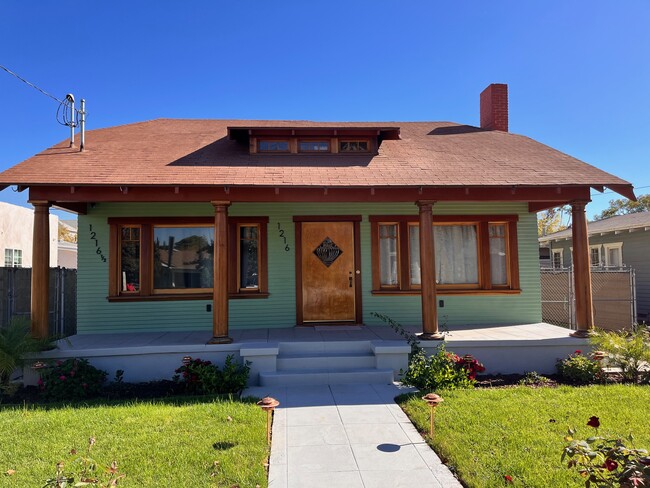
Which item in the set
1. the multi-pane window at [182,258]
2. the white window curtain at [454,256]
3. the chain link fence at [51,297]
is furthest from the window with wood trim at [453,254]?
the chain link fence at [51,297]

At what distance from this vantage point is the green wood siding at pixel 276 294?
8.22 metres

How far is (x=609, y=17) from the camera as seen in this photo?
838cm

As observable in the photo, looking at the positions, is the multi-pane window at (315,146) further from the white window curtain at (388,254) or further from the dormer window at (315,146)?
the white window curtain at (388,254)

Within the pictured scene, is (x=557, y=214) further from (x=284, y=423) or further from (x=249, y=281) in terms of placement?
(x=284, y=423)

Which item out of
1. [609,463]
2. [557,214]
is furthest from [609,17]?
[557,214]

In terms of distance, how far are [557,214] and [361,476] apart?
41.8m

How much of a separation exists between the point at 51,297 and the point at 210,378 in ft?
17.7

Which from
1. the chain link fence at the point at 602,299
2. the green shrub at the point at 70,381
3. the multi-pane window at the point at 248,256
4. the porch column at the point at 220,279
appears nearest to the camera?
the green shrub at the point at 70,381

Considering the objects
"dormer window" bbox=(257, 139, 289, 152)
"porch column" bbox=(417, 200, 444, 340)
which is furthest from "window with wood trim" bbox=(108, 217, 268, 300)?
"porch column" bbox=(417, 200, 444, 340)

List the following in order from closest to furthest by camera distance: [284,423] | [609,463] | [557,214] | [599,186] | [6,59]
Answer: [609,463], [284,423], [599,186], [6,59], [557,214]

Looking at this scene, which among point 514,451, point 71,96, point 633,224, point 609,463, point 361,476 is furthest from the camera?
point 633,224

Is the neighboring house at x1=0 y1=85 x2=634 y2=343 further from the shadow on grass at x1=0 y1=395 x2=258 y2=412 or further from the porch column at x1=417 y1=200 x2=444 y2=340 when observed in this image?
the shadow on grass at x1=0 y1=395 x2=258 y2=412

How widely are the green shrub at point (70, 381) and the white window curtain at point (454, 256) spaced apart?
22.1 ft

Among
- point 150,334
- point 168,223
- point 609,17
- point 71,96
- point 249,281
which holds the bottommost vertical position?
point 150,334
